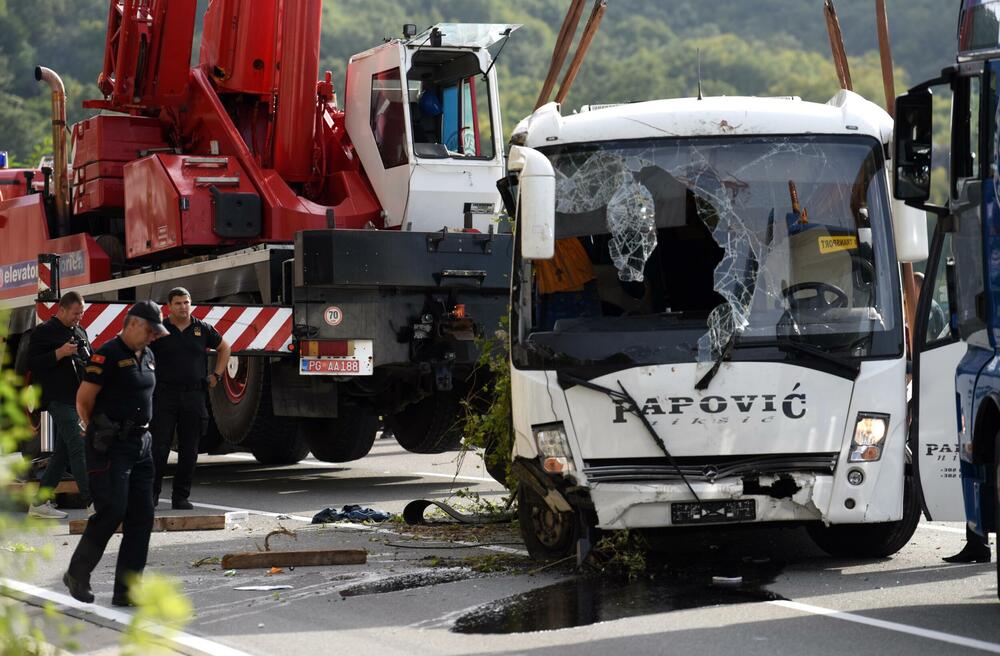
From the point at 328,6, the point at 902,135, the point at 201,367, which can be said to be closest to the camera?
the point at 902,135

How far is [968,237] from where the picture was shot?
7.65 metres

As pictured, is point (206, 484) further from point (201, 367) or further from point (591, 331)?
point (591, 331)

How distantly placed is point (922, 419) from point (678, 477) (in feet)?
4.30

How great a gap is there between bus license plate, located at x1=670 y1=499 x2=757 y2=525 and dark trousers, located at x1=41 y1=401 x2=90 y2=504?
5.61 meters

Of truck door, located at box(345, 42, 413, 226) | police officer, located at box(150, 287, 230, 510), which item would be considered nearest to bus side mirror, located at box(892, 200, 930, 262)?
police officer, located at box(150, 287, 230, 510)

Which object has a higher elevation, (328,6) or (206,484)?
(328,6)

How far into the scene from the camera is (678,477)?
27.8 feet

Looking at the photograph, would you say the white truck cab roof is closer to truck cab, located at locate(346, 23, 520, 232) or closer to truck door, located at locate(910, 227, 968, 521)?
truck door, located at locate(910, 227, 968, 521)

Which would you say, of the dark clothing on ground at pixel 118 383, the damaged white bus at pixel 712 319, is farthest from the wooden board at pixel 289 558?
the dark clothing on ground at pixel 118 383

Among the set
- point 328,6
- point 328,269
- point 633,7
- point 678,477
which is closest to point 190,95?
point 328,269

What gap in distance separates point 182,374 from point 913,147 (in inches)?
261

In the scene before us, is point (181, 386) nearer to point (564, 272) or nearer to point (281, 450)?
point (281, 450)

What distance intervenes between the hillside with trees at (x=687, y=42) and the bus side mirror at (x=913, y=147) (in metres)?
66.8

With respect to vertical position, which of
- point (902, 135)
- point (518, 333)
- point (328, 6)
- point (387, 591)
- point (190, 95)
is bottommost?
point (387, 591)
